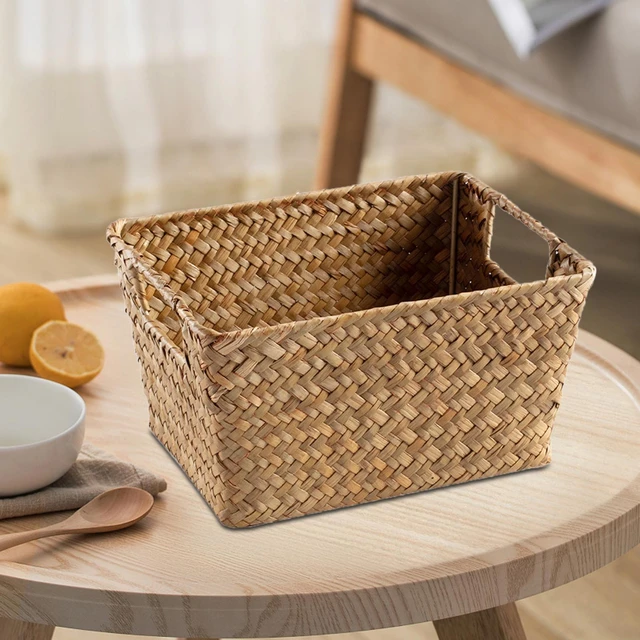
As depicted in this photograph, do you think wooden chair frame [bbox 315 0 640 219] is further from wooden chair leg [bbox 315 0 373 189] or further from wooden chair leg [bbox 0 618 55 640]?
wooden chair leg [bbox 0 618 55 640]

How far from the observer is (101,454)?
2.44ft

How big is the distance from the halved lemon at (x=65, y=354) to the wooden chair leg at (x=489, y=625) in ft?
1.22

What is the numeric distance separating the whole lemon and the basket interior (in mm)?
148

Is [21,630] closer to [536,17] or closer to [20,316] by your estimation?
[20,316]

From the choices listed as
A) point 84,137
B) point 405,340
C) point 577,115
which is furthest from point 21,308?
point 84,137

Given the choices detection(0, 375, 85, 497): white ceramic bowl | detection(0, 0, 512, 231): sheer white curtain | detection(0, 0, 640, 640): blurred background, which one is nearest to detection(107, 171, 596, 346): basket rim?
detection(0, 375, 85, 497): white ceramic bowl

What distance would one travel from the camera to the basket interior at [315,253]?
2.55 feet

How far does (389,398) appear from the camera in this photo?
0.68 m

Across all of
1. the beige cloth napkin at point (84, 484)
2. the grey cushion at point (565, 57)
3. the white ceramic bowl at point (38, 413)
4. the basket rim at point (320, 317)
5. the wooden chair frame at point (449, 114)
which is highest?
the basket rim at point (320, 317)

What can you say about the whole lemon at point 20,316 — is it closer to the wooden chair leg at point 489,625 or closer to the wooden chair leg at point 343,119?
the wooden chair leg at point 489,625

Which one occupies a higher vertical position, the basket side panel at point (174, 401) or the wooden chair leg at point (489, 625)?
the basket side panel at point (174, 401)

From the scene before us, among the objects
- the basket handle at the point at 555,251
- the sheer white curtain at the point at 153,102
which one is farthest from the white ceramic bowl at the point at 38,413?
the sheer white curtain at the point at 153,102

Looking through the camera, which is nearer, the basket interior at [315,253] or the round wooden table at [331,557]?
the round wooden table at [331,557]

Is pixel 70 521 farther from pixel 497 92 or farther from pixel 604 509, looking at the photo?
pixel 497 92
